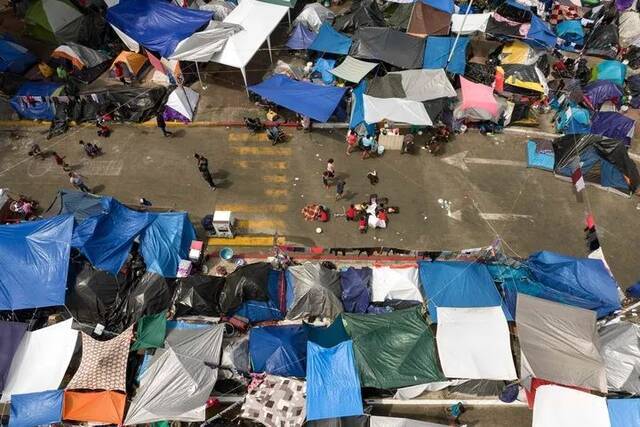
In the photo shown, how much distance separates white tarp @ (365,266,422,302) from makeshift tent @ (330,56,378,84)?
11194 mm

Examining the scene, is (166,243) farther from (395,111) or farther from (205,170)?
(395,111)

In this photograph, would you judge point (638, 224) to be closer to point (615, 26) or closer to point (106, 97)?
point (615, 26)

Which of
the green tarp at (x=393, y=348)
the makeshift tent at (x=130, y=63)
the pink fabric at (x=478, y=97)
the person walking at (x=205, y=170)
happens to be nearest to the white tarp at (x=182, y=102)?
the makeshift tent at (x=130, y=63)

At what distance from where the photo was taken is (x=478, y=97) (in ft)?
67.8

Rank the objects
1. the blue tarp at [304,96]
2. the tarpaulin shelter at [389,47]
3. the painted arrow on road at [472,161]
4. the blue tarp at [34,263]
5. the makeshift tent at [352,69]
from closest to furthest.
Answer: the blue tarp at [34,263] → the blue tarp at [304,96] → the painted arrow on road at [472,161] → the makeshift tent at [352,69] → the tarpaulin shelter at [389,47]

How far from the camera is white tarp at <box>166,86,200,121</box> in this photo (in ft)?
67.7

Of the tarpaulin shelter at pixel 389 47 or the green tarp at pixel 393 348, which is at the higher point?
the tarpaulin shelter at pixel 389 47

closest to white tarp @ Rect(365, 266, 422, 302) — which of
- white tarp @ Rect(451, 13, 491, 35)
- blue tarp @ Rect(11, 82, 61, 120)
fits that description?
white tarp @ Rect(451, 13, 491, 35)

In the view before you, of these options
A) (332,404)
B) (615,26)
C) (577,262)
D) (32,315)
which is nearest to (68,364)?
(32,315)

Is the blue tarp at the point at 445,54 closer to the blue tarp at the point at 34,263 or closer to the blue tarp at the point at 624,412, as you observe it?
the blue tarp at the point at 624,412

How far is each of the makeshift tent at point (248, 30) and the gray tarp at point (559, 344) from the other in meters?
17.0

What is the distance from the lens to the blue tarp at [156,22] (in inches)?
865

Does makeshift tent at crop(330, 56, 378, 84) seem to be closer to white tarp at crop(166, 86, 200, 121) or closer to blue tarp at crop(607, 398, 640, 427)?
white tarp at crop(166, 86, 200, 121)

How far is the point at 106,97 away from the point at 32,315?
11.5 metres
